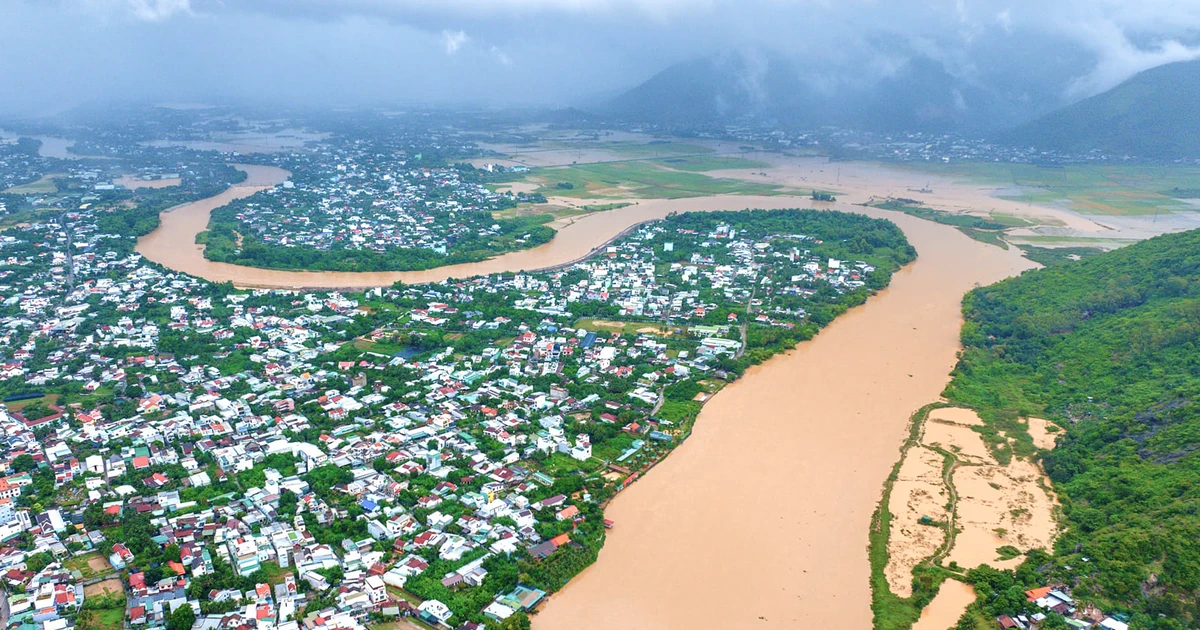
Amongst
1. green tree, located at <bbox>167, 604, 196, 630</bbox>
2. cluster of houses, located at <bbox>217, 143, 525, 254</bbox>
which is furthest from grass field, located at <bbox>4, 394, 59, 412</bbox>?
cluster of houses, located at <bbox>217, 143, 525, 254</bbox>

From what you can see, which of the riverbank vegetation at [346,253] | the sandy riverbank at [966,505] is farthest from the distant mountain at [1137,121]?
the sandy riverbank at [966,505]

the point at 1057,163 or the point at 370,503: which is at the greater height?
the point at 1057,163

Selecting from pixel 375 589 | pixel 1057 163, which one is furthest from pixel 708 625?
pixel 1057 163

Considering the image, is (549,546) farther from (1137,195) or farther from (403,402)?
(1137,195)

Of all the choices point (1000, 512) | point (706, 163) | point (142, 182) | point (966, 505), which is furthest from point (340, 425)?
point (706, 163)

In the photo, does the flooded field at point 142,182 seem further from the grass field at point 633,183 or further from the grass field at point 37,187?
the grass field at point 633,183

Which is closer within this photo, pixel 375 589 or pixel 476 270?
pixel 375 589
